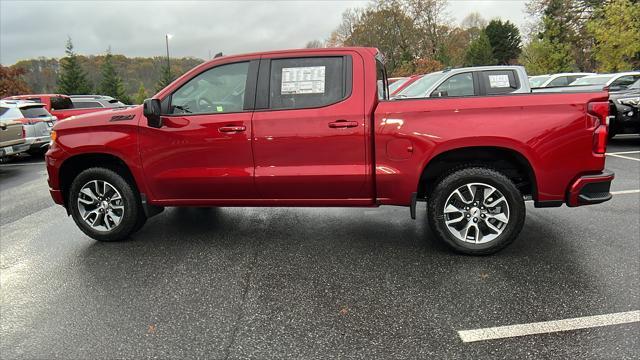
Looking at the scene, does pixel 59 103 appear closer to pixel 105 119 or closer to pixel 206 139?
pixel 105 119

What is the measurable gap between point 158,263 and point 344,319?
6.57ft

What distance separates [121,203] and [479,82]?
6440 mm

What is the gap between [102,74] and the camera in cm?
5334

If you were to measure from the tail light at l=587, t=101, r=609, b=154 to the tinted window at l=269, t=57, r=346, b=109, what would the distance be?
207cm

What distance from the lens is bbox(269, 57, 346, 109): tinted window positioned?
4133 millimetres

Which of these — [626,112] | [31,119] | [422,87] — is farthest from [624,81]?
[31,119]

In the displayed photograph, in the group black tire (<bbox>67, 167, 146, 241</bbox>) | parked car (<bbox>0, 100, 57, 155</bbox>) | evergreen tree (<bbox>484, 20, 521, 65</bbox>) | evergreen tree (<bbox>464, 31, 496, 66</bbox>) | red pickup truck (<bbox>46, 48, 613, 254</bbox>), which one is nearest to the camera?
red pickup truck (<bbox>46, 48, 613, 254</bbox>)

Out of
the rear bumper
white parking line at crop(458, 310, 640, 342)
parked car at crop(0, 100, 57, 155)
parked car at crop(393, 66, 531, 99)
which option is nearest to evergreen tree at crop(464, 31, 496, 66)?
parked car at crop(393, 66, 531, 99)

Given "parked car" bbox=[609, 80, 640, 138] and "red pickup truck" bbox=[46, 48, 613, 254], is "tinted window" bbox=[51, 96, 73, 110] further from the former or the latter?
"parked car" bbox=[609, 80, 640, 138]

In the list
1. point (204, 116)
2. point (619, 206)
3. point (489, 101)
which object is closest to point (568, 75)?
point (619, 206)

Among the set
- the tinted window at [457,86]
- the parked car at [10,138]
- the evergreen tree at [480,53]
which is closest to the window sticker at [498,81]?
the tinted window at [457,86]

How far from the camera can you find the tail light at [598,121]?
3709 mm

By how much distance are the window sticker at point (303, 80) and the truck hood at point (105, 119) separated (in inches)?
59.5

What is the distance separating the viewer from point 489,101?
3.85 meters
